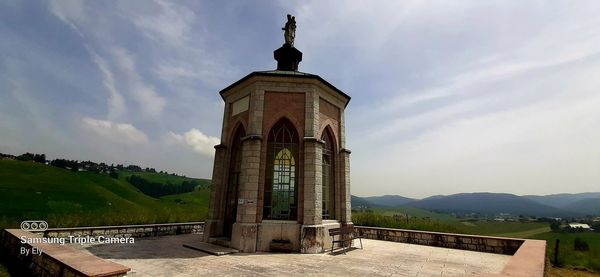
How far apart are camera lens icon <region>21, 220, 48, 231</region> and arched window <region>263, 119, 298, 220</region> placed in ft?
26.8

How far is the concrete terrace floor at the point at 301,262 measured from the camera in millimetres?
7094

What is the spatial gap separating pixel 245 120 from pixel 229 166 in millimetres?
2166

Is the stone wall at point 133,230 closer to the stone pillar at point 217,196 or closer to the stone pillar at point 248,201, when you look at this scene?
the stone pillar at point 217,196

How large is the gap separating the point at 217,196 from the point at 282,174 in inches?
113

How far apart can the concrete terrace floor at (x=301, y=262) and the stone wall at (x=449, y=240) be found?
69 cm

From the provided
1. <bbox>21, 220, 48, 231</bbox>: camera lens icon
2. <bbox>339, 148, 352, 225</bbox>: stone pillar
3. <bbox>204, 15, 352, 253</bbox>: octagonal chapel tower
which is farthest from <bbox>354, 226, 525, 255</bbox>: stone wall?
<bbox>21, 220, 48, 231</bbox>: camera lens icon

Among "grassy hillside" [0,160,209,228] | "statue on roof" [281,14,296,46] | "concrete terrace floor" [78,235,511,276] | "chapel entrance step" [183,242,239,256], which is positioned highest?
"statue on roof" [281,14,296,46]

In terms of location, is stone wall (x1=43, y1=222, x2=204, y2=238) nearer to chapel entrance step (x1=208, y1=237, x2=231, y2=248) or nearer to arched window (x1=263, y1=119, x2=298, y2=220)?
chapel entrance step (x1=208, y1=237, x2=231, y2=248)

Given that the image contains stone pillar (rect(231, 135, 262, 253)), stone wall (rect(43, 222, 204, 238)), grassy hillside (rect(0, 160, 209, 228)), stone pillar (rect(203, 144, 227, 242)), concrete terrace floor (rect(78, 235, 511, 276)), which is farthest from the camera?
grassy hillside (rect(0, 160, 209, 228))

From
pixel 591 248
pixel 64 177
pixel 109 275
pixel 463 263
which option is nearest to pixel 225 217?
pixel 109 275

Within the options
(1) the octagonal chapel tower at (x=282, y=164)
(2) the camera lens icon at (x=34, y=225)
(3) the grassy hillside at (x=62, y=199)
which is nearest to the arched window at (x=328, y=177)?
(1) the octagonal chapel tower at (x=282, y=164)

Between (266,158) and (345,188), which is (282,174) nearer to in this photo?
(266,158)

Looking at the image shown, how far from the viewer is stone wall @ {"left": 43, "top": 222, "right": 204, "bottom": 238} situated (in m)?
11.2

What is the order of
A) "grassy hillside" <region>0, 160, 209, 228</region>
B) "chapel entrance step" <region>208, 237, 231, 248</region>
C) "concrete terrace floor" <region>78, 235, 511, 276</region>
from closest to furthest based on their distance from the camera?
"concrete terrace floor" <region>78, 235, 511, 276</region> < "chapel entrance step" <region>208, 237, 231, 248</region> < "grassy hillside" <region>0, 160, 209, 228</region>
